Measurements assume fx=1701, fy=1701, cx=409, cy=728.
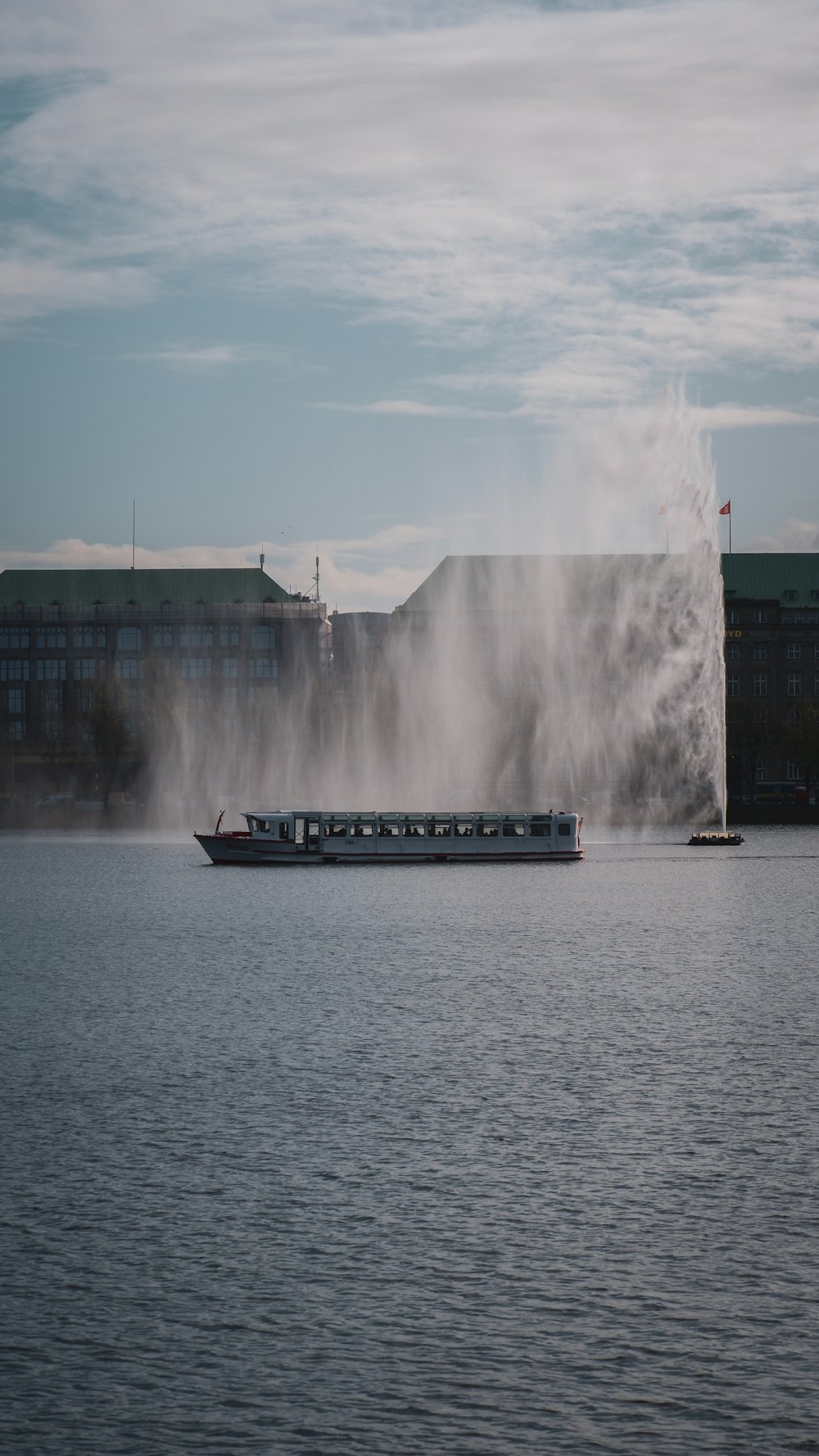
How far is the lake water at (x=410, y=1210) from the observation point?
1452cm

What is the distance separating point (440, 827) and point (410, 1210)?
8029cm

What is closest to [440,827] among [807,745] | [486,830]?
[486,830]

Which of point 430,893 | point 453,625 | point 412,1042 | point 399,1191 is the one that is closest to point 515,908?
point 430,893

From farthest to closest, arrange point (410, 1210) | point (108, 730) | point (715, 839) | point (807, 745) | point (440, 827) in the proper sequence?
1. point (108, 730)
2. point (807, 745)
3. point (715, 839)
4. point (440, 827)
5. point (410, 1210)

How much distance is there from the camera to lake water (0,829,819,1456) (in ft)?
47.6

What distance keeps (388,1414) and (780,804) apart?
153m

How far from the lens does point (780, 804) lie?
163000 mm

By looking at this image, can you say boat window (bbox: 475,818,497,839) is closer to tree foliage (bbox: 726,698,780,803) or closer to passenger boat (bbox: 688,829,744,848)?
passenger boat (bbox: 688,829,744,848)

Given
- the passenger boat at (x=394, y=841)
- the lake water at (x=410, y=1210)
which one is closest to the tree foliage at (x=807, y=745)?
the passenger boat at (x=394, y=841)

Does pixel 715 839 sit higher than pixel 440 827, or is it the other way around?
pixel 440 827

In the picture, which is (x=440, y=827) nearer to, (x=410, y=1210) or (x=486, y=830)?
(x=486, y=830)

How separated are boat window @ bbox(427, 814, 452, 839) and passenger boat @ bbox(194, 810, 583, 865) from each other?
68 mm

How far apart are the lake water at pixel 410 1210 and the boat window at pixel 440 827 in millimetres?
53392

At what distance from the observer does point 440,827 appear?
10081 centimetres
